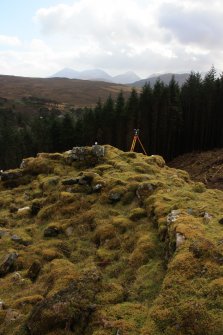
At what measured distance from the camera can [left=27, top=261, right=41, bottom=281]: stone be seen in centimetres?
1850

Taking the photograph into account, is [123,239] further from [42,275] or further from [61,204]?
[61,204]

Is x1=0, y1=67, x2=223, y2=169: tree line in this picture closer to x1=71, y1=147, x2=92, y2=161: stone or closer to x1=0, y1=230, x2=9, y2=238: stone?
x1=71, y1=147, x2=92, y2=161: stone

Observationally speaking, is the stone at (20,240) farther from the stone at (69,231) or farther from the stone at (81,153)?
the stone at (81,153)

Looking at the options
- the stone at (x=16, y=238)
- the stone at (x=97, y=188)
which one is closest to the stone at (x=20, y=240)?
the stone at (x=16, y=238)

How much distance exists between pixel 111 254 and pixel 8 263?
549cm

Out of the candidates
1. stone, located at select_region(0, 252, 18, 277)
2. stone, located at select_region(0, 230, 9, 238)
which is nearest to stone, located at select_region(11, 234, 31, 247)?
stone, located at select_region(0, 230, 9, 238)

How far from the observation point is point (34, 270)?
61.0 ft

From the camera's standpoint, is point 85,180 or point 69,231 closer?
point 69,231

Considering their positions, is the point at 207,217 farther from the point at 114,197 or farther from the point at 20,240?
the point at 20,240

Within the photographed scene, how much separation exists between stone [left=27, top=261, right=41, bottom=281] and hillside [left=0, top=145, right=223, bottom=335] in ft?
0.16

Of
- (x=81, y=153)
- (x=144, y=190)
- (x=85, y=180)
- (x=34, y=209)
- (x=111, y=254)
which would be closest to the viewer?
(x=111, y=254)

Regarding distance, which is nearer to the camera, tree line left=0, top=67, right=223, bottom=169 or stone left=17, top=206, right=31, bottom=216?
stone left=17, top=206, right=31, bottom=216

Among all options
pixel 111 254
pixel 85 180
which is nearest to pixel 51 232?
pixel 111 254

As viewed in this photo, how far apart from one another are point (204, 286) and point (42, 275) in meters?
8.56
